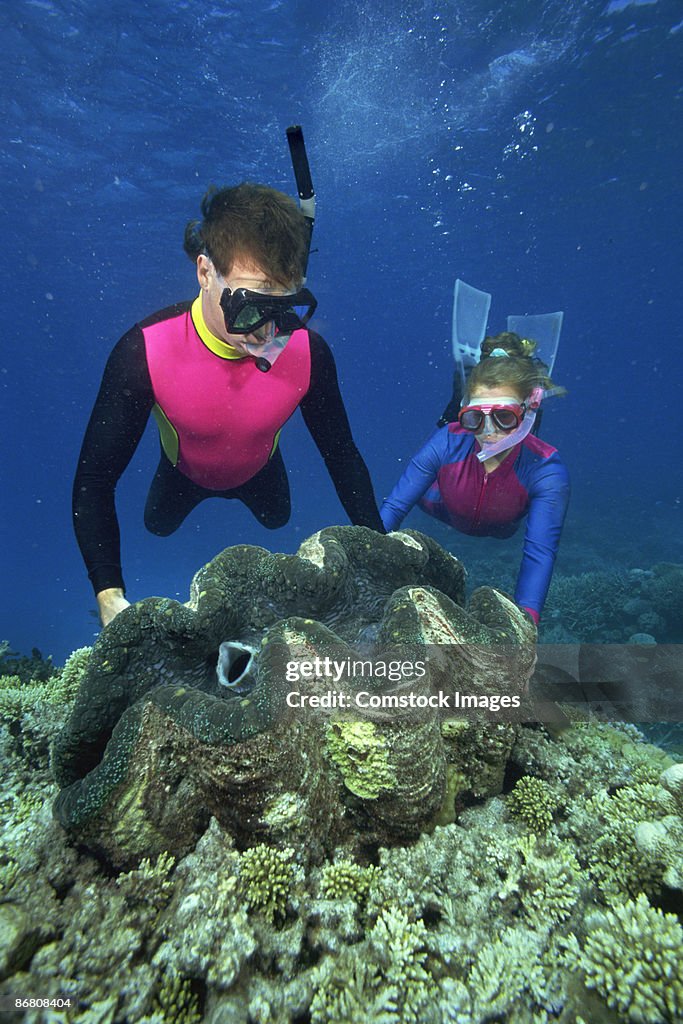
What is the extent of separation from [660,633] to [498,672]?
9108 mm

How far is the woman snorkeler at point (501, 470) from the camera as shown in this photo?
4230 mm

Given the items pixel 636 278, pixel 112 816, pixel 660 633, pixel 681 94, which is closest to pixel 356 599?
A: pixel 112 816

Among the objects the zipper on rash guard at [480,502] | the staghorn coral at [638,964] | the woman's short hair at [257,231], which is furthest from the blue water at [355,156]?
the staghorn coral at [638,964]

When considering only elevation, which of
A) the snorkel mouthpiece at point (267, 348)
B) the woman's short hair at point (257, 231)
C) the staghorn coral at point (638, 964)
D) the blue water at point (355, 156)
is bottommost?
the staghorn coral at point (638, 964)

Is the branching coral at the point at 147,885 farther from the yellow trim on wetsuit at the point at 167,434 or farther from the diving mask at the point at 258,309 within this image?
the yellow trim on wetsuit at the point at 167,434

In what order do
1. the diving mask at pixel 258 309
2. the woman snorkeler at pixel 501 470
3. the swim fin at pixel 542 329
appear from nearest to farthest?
the diving mask at pixel 258 309, the woman snorkeler at pixel 501 470, the swim fin at pixel 542 329

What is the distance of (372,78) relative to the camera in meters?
17.4

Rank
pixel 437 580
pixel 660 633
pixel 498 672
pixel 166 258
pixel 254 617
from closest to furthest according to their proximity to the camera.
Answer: pixel 498 672, pixel 254 617, pixel 437 580, pixel 660 633, pixel 166 258

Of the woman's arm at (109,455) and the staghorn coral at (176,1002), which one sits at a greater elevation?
the woman's arm at (109,455)

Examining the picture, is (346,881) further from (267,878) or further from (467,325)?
(467,325)

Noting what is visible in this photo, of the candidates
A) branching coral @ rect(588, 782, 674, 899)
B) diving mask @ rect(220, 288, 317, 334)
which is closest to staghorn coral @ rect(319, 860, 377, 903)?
branching coral @ rect(588, 782, 674, 899)

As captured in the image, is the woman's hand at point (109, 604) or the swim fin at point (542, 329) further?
the swim fin at point (542, 329)

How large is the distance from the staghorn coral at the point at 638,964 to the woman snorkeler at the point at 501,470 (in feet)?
7.80

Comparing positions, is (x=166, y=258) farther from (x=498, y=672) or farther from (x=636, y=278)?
(x=636, y=278)
